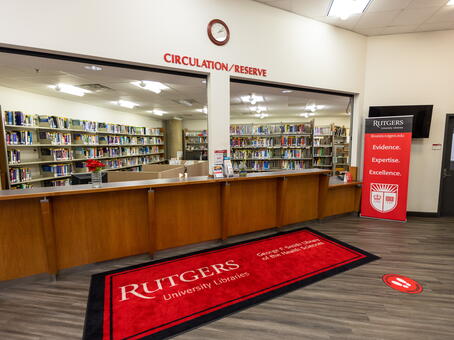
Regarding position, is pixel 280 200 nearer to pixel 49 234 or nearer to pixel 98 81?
pixel 49 234

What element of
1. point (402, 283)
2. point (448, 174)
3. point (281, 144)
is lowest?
point (402, 283)

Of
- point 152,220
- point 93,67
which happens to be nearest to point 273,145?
point 152,220

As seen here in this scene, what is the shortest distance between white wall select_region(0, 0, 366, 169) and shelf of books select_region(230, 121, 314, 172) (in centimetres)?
286

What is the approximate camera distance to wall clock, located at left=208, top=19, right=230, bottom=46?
3.37 meters

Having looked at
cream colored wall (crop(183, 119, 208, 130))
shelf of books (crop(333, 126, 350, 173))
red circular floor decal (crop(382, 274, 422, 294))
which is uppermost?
cream colored wall (crop(183, 119, 208, 130))

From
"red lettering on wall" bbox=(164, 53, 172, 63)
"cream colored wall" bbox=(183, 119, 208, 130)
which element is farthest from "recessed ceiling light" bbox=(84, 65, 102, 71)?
"cream colored wall" bbox=(183, 119, 208, 130)

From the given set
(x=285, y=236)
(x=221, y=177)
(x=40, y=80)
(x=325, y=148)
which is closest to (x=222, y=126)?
(x=221, y=177)

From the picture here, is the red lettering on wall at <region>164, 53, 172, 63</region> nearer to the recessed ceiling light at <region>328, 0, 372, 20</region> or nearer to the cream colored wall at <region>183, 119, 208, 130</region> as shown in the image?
the recessed ceiling light at <region>328, 0, 372, 20</region>

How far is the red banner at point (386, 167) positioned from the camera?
172 inches

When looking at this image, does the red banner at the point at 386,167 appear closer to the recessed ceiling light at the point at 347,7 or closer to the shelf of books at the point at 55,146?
the recessed ceiling light at the point at 347,7

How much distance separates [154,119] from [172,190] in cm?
A: 860

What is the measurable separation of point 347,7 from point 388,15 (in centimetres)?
94

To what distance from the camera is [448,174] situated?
4.71 metres

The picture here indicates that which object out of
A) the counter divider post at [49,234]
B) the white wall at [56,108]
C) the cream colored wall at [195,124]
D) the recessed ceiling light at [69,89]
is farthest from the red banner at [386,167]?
the cream colored wall at [195,124]
